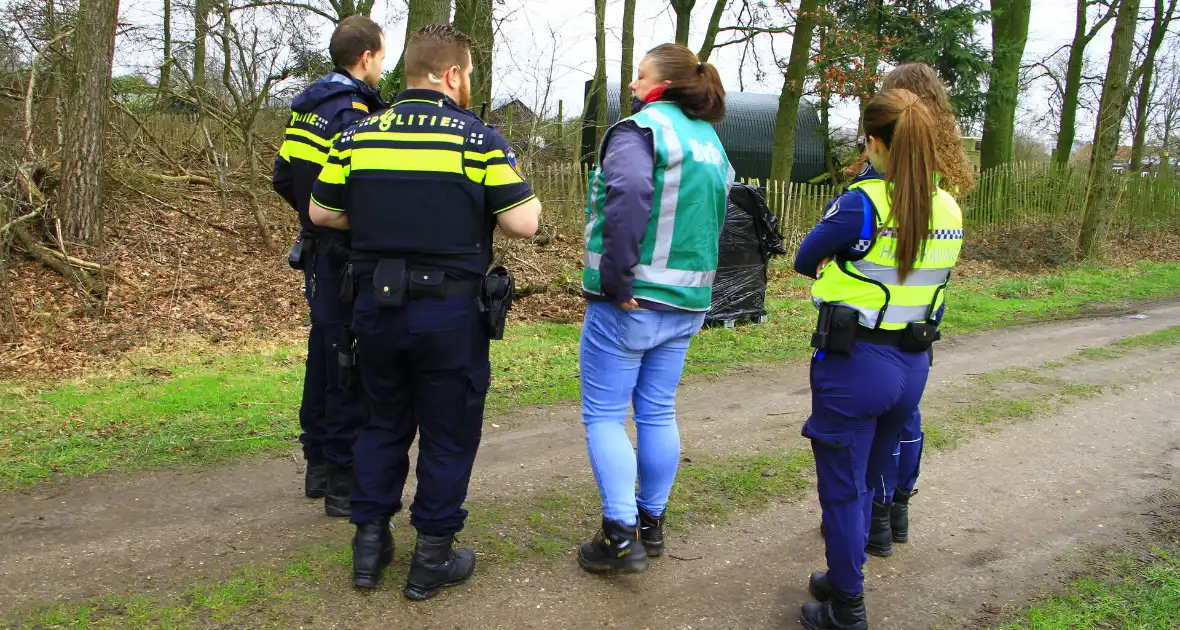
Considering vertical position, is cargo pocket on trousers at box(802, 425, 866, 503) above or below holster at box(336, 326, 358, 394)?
below

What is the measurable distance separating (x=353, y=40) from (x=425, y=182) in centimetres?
128

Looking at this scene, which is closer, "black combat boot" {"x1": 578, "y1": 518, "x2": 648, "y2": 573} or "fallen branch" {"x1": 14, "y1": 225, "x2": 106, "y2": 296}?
"black combat boot" {"x1": 578, "y1": 518, "x2": 648, "y2": 573}

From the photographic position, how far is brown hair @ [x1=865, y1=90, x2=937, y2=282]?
2.81 m

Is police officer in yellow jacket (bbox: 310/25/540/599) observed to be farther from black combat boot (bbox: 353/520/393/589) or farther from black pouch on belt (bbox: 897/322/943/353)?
black pouch on belt (bbox: 897/322/943/353)

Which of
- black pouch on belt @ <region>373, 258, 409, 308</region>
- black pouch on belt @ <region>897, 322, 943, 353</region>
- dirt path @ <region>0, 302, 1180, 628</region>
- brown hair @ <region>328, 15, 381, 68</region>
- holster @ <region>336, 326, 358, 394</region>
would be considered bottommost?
dirt path @ <region>0, 302, 1180, 628</region>

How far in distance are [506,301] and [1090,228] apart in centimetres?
1548

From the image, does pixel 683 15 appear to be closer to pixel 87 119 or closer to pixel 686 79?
pixel 87 119

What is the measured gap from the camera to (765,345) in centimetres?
799

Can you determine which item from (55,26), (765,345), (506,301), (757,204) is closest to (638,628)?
(506,301)

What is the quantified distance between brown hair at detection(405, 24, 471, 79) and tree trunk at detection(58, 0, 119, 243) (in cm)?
747

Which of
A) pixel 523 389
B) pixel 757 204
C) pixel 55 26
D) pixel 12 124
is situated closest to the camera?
pixel 757 204

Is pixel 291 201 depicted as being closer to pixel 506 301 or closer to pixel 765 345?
pixel 506 301

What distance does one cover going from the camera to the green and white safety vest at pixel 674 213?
3.16 metres

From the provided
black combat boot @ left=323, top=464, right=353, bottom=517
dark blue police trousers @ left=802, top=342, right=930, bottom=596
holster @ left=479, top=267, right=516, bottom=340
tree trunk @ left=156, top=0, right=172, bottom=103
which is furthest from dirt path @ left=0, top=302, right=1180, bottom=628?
tree trunk @ left=156, top=0, right=172, bottom=103
